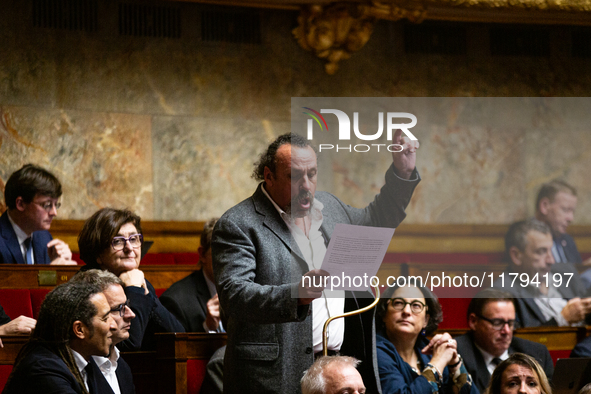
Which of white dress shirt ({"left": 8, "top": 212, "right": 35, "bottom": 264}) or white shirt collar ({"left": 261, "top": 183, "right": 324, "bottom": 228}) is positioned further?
white dress shirt ({"left": 8, "top": 212, "right": 35, "bottom": 264})

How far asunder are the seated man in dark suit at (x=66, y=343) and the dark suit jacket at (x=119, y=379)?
0.08 ft

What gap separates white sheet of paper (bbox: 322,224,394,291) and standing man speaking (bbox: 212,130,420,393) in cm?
12

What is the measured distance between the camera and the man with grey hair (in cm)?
178

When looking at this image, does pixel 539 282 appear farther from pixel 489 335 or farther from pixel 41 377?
pixel 41 377

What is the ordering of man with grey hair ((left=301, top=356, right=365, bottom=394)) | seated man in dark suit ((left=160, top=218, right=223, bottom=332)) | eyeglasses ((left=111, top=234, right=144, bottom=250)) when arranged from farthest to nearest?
seated man in dark suit ((left=160, top=218, right=223, bottom=332)) → eyeglasses ((left=111, top=234, right=144, bottom=250)) → man with grey hair ((left=301, top=356, right=365, bottom=394))

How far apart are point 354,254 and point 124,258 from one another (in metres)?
0.88

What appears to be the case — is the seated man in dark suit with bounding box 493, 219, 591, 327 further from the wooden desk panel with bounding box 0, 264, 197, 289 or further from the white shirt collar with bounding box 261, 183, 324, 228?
the wooden desk panel with bounding box 0, 264, 197, 289

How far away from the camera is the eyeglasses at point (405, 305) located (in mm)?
2430

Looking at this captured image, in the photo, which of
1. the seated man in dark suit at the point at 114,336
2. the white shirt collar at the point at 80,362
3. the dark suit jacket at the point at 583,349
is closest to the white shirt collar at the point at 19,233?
the seated man in dark suit at the point at 114,336

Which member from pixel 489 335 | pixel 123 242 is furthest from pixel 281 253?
pixel 489 335

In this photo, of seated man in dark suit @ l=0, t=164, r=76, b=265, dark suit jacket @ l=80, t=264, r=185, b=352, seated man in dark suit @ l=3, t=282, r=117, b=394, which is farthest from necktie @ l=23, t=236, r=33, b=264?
seated man in dark suit @ l=3, t=282, r=117, b=394

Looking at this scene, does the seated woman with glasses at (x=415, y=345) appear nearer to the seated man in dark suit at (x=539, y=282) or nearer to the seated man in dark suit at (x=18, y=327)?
the seated man in dark suit at (x=539, y=282)

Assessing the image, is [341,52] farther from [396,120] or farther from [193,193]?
[396,120]

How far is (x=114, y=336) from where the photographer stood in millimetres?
1958
